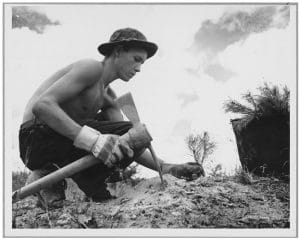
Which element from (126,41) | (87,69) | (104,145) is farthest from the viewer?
(126,41)

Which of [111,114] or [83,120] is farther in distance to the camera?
[111,114]

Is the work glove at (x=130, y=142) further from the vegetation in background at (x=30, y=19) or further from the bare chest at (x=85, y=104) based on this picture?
the vegetation in background at (x=30, y=19)

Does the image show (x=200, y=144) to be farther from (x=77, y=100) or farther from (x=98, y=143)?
(x=77, y=100)

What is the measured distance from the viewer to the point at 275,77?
125 inches

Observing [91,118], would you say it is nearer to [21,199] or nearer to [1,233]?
[21,199]

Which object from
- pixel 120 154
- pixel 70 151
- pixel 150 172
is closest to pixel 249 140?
pixel 150 172

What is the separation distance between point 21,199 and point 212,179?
116 cm

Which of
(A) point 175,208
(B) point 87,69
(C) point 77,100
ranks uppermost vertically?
(B) point 87,69

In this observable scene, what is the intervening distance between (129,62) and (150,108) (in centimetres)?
31

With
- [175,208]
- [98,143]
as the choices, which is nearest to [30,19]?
[98,143]

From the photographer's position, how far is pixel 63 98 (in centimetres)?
298

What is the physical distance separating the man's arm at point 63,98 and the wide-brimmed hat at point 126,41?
7.9 inches

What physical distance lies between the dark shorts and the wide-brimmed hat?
461mm

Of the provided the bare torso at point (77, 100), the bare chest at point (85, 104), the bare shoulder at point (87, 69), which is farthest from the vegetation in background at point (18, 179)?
the bare shoulder at point (87, 69)
